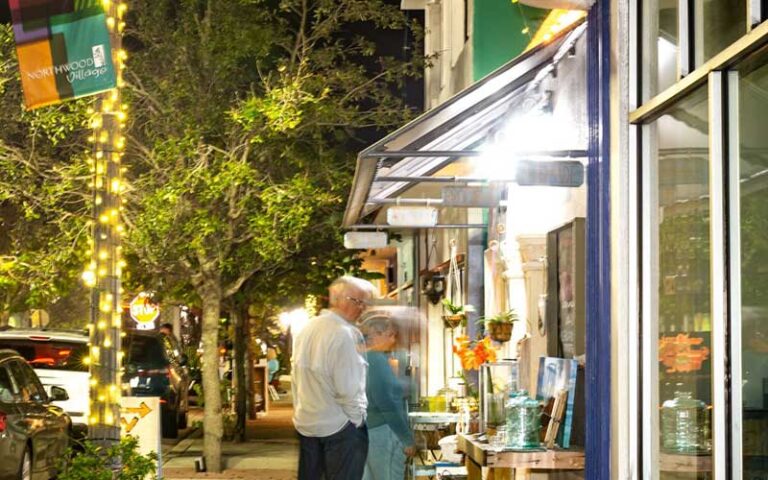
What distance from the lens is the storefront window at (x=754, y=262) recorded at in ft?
16.3

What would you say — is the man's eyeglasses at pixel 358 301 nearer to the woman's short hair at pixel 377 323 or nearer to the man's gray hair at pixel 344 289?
the man's gray hair at pixel 344 289

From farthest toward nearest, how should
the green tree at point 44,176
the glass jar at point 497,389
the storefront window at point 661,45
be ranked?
1. the green tree at point 44,176
2. the glass jar at point 497,389
3. the storefront window at point 661,45

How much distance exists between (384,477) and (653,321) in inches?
160

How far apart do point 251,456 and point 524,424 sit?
12247 mm

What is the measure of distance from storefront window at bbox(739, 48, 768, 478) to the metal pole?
582 cm

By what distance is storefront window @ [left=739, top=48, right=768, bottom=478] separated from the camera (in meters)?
4.97

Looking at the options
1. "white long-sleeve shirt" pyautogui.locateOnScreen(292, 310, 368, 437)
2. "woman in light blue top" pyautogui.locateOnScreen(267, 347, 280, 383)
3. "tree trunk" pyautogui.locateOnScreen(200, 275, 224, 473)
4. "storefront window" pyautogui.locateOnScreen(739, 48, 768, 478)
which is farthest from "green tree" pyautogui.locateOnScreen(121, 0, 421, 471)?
"woman in light blue top" pyautogui.locateOnScreen(267, 347, 280, 383)

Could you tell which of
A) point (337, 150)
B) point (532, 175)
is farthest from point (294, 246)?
point (532, 175)

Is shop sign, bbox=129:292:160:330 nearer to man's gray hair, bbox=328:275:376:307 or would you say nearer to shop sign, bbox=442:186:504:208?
shop sign, bbox=442:186:504:208

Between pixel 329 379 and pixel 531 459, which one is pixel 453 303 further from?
pixel 531 459

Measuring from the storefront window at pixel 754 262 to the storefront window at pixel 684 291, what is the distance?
1.17ft

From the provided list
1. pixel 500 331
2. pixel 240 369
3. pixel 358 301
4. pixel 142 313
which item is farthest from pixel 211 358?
pixel 358 301

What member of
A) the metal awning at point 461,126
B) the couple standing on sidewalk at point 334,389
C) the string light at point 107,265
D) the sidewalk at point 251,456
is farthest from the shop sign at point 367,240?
the couple standing on sidewalk at point 334,389

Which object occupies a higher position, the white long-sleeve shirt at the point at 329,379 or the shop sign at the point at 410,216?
the shop sign at the point at 410,216
